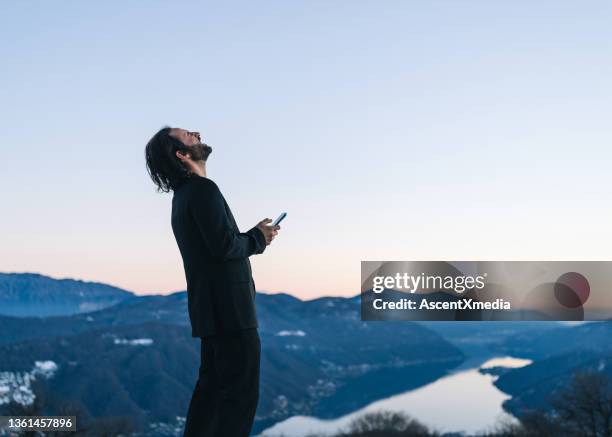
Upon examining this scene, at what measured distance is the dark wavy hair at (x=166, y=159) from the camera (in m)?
3.37

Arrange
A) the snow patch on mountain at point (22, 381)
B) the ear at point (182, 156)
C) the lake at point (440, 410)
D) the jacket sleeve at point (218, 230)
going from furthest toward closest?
the snow patch on mountain at point (22, 381), the lake at point (440, 410), the ear at point (182, 156), the jacket sleeve at point (218, 230)

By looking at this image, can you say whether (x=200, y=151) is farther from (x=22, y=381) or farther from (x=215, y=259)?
(x=22, y=381)

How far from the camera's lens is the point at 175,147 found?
3.37 m

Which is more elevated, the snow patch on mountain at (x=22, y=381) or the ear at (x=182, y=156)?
the ear at (x=182, y=156)

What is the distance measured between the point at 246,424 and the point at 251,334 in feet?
1.17

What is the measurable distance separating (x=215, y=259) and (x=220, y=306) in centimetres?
19

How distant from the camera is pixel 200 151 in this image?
3.36 meters

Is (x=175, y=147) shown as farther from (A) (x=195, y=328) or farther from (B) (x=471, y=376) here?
(B) (x=471, y=376)

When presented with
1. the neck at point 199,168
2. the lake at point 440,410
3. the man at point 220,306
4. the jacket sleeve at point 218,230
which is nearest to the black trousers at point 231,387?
the man at point 220,306

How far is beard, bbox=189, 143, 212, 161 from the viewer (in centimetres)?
336

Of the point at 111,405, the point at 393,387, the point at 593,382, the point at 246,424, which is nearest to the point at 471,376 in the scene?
the point at 393,387

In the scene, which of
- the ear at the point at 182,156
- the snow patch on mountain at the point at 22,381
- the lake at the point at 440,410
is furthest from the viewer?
the snow patch on mountain at the point at 22,381

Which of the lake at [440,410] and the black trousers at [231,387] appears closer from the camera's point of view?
the black trousers at [231,387]

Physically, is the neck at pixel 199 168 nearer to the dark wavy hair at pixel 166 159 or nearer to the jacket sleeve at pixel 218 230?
the dark wavy hair at pixel 166 159
